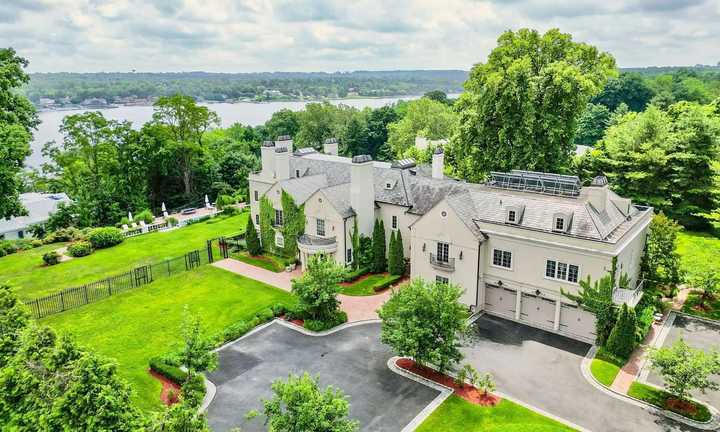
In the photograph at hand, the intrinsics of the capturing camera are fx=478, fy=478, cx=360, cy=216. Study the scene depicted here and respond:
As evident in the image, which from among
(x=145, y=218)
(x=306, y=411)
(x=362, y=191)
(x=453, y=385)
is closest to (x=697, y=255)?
(x=453, y=385)

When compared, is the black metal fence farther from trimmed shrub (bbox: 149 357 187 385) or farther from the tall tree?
the tall tree

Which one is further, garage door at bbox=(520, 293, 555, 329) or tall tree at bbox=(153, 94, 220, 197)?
tall tree at bbox=(153, 94, 220, 197)

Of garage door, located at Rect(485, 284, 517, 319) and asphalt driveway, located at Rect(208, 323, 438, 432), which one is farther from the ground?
garage door, located at Rect(485, 284, 517, 319)

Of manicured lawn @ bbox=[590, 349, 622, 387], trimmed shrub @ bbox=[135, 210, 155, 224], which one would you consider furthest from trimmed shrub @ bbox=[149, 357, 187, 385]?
trimmed shrub @ bbox=[135, 210, 155, 224]

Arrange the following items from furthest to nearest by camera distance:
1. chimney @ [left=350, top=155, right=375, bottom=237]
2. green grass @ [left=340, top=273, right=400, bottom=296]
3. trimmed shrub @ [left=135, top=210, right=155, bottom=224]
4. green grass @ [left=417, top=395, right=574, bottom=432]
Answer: trimmed shrub @ [left=135, top=210, right=155, bottom=224] → chimney @ [left=350, top=155, right=375, bottom=237] → green grass @ [left=340, top=273, right=400, bottom=296] → green grass @ [left=417, top=395, right=574, bottom=432]

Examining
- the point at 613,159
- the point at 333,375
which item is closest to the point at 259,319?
the point at 333,375

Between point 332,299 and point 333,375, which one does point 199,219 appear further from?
point 333,375

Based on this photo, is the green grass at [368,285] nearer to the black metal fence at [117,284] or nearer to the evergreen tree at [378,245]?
the evergreen tree at [378,245]
